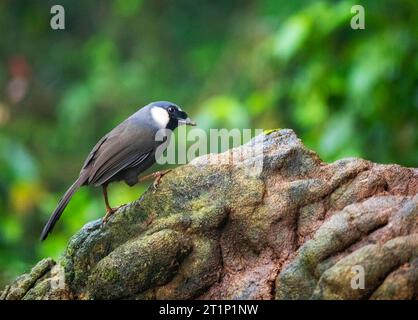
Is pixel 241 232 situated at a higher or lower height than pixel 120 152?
lower

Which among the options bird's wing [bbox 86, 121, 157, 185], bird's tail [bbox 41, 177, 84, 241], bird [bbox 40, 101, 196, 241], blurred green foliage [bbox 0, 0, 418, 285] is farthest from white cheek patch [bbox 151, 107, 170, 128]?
blurred green foliage [bbox 0, 0, 418, 285]

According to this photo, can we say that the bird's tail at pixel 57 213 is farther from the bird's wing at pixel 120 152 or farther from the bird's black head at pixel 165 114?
the bird's black head at pixel 165 114

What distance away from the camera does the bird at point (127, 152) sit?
17.1 ft

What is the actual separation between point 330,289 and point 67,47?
1096 cm

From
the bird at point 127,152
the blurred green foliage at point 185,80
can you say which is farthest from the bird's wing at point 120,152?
the blurred green foliage at point 185,80

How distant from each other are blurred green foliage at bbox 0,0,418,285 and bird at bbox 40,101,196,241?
1.68 m

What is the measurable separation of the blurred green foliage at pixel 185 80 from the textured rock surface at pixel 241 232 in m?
2.14

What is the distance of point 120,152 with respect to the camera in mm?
5238

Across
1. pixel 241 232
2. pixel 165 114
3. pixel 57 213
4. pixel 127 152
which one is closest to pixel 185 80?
pixel 165 114

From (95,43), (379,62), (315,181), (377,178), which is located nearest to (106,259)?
(315,181)

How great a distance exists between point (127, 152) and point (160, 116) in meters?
0.39

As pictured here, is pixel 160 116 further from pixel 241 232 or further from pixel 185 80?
pixel 185 80

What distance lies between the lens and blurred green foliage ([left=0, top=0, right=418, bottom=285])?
768 centimetres

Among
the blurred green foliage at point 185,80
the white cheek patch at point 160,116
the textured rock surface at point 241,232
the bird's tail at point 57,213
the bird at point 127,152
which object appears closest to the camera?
the textured rock surface at point 241,232
